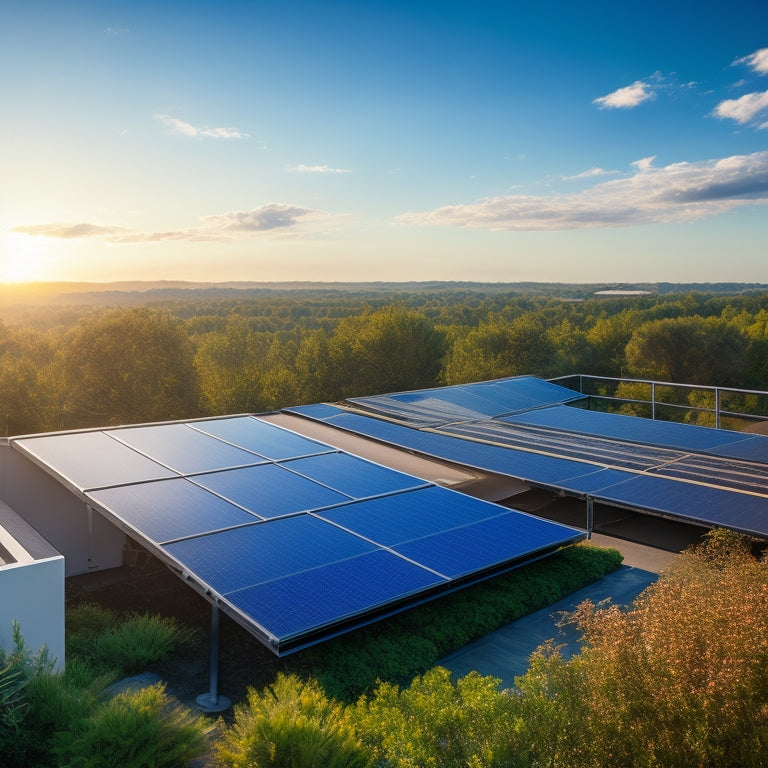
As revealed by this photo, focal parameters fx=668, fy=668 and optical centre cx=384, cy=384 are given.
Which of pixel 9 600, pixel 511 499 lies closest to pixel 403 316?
pixel 511 499

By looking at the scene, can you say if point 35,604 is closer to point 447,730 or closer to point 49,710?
point 49,710

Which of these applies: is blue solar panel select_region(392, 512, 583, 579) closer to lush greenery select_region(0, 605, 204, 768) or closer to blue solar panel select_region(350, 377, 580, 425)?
lush greenery select_region(0, 605, 204, 768)

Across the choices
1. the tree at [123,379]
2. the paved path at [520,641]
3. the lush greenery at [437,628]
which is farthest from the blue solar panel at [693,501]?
the tree at [123,379]

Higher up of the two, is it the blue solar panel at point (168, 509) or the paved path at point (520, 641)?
the blue solar panel at point (168, 509)

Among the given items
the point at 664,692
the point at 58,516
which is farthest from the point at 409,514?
the point at 58,516

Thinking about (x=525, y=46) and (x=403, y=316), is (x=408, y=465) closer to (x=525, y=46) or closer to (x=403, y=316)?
(x=525, y=46)

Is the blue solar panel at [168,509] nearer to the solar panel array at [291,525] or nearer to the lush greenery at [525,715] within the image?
the solar panel array at [291,525]
